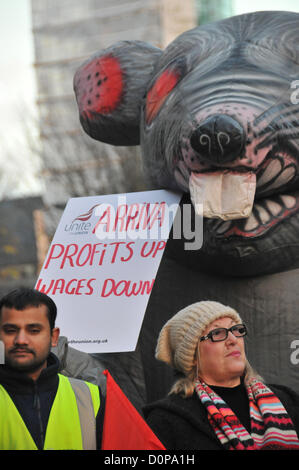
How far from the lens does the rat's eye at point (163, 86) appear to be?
331cm

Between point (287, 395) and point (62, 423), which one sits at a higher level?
point (62, 423)

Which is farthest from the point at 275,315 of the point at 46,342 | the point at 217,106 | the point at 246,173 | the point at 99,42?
the point at 99,42

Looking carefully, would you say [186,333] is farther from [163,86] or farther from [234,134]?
[163,86]

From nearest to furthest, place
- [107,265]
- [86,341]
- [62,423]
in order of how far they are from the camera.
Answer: [62,423], [86,341], [107,265]

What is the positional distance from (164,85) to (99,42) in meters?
11.5

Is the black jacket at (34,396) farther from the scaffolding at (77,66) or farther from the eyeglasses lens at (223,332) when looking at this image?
the scaffolding at (77,66)

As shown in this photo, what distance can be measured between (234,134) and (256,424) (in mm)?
954

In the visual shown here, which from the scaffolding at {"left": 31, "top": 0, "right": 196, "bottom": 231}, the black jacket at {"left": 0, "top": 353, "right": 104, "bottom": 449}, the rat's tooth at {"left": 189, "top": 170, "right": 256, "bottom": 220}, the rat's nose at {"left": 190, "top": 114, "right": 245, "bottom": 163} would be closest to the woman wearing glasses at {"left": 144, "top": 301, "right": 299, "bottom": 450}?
the black jacket at {"left": 0, "top": 353, "right": 104, "bottom": 449}

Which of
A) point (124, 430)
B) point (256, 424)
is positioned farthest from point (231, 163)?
point (124, 430)

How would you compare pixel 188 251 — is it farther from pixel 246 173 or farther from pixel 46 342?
pixel 46 342

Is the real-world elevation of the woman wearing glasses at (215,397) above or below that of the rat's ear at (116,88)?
below

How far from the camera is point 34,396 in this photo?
2.31 m

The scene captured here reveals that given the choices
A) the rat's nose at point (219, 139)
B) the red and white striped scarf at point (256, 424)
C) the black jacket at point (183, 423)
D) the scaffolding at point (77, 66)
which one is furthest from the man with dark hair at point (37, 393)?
the scaffolding at point (77, 66)

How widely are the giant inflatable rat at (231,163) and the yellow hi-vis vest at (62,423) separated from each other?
83 cm
